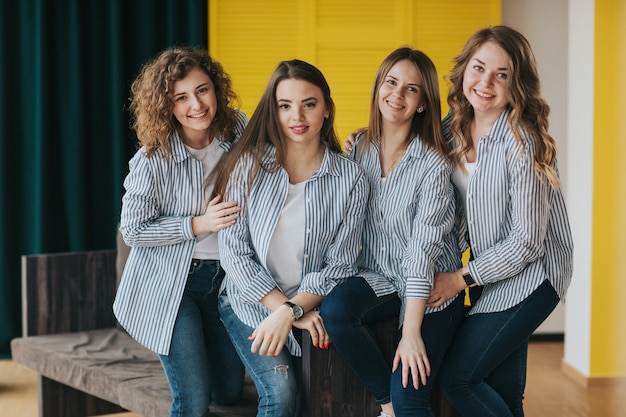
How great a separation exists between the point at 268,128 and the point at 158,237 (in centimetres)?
44

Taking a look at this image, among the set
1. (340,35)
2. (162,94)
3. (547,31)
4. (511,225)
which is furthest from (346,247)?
(547,31)

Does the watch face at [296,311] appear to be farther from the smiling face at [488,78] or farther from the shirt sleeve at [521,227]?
the smiling face at [488,78]

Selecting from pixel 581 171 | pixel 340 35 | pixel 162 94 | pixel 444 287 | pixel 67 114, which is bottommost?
pixel 444 287

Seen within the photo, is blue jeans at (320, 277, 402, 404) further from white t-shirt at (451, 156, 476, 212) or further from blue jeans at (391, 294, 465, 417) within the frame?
white t-shirt at (451, 156, 476, 212)

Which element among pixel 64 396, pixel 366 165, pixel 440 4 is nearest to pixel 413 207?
pixel 366 165

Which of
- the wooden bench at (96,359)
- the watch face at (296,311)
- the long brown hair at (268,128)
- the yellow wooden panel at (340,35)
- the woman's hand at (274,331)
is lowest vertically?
the wooden bench at (96,359)

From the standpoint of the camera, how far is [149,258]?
241 centimetres

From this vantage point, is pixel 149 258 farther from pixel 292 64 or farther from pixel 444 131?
pixel 444 131

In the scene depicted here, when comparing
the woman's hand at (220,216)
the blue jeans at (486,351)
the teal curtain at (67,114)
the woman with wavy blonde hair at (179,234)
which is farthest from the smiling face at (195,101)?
the teal curtain at (67,114)

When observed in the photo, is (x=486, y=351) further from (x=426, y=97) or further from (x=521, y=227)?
(x=426, y=97)

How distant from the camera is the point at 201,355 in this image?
235cm

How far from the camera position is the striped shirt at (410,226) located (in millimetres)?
2143

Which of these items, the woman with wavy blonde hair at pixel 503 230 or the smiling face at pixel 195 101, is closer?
the woman with wavy blonde hair at pixel 503 230

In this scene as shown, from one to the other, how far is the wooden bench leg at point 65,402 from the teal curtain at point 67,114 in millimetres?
1485
